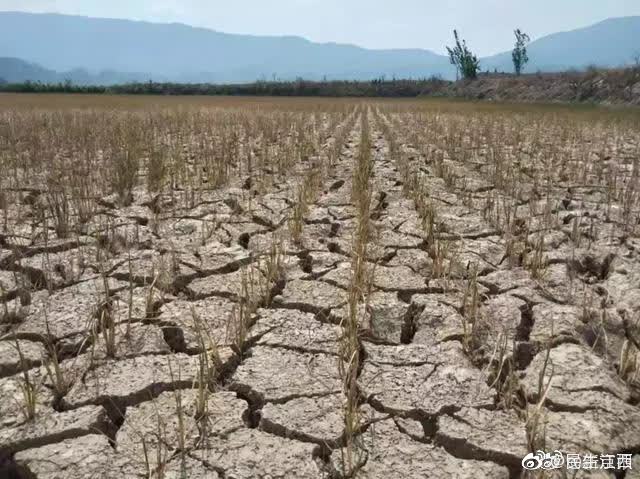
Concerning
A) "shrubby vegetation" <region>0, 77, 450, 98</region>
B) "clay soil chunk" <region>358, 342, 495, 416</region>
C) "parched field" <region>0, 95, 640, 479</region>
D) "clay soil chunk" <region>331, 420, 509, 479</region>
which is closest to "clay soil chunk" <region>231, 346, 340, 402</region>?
"parched field" <region>0, 95, 640, 479</region>

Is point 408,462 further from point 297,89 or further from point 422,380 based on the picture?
point 297,89

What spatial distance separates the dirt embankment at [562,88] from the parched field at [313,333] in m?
27.8

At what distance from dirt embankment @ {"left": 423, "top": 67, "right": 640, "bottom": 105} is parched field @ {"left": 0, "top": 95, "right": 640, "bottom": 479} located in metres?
27.8

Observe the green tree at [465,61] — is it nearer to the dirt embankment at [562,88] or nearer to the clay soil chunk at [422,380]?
the dirt embankment at [562,88]

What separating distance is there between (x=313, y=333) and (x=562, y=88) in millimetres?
38751

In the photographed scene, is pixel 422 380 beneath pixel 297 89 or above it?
beneath

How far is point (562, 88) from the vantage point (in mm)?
36406

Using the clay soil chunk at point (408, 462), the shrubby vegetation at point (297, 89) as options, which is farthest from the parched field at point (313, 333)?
the shrubby vegetation at point (297, 89)

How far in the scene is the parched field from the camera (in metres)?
1.67

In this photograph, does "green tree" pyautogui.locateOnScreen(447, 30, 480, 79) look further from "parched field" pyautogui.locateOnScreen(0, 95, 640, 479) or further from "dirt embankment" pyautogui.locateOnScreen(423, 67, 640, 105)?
"parched field" pyautogui.locateOnScreen(0, 95, 640, 479)

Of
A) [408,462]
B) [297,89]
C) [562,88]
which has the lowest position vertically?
[408,462]

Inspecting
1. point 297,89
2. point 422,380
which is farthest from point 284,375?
point 297,89

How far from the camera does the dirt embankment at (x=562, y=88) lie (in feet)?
98.3

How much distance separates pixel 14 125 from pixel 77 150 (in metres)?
3.57
